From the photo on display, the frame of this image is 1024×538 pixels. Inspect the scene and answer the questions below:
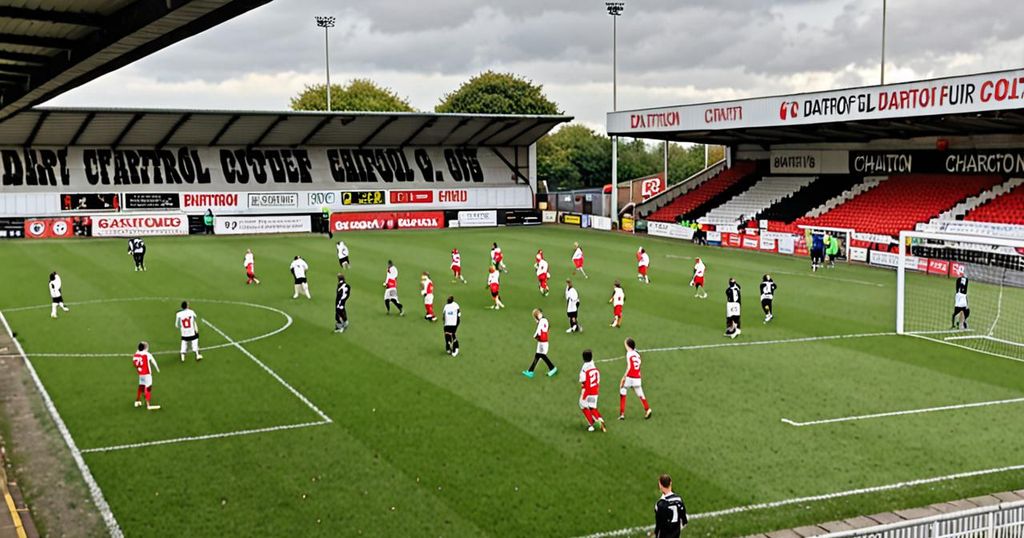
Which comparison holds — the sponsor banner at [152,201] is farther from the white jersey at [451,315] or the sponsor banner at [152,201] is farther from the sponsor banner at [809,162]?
the white jersey at [451,315]

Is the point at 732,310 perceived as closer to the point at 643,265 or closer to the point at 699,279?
the point at 699,279

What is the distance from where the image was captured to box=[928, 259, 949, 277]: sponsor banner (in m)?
39.1

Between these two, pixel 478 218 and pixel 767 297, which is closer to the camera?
pixel 767 297

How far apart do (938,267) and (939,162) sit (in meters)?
14.5

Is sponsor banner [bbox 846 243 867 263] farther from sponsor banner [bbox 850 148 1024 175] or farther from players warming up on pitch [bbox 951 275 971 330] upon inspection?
players warming up on pitch [bbox 951 275 971 330]

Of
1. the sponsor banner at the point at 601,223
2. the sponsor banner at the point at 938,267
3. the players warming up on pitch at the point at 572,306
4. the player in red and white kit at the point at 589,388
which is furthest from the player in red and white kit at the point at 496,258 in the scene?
the sponsor banner at the point at 601,223

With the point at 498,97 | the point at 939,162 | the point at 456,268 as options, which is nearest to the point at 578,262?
the point at 456,268

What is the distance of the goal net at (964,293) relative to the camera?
26.1 m

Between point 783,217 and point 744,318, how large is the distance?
27680 mm

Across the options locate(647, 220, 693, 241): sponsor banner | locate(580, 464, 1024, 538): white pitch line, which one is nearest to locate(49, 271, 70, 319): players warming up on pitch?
locate(580, 464, 1024, 538): white pitch line

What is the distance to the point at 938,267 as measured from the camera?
39406mm

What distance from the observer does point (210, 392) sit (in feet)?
64.3

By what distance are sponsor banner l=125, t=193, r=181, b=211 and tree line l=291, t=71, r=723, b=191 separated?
4309 centimetres

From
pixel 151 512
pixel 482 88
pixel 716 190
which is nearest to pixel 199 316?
pixel 151 512
